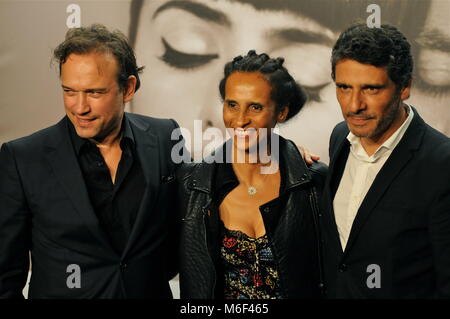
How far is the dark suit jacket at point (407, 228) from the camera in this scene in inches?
81.4

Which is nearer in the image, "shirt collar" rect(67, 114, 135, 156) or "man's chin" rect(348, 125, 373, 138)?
"man's chin" rect(348, 125, 373, 138)

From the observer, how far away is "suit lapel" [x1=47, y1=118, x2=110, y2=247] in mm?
2281

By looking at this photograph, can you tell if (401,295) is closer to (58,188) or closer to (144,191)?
(144,191)

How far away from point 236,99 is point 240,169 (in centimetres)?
33

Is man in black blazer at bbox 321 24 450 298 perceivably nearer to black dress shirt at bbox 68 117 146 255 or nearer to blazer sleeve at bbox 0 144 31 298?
black dress shirt at bbox 68 117 146 255

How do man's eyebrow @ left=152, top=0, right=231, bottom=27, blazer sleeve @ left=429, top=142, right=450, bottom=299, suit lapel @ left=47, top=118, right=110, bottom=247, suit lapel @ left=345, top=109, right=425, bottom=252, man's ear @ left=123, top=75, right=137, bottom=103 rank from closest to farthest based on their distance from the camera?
blazer sleeve @ left=429, top=142, right=450, bottom=299 < suit lapel @ left=345, top=109, right=425, bottom=252 < suit lapel @ left=47, top=118, right=110, bottom=247 < man's ear @ left=123, top=75, right=137, bottom=103 < man's eyebrow @ left=152, top=0, right=231, bottom=27

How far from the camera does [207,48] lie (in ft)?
14.2

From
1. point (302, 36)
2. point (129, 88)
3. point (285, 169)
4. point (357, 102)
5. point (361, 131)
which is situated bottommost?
point (285, 169)

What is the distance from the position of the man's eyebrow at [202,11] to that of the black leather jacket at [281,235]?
200 cm

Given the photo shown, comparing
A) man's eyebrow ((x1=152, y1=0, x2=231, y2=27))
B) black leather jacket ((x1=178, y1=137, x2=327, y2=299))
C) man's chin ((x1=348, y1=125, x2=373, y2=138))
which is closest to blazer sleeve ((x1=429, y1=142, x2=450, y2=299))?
man's chin ((x1=348, y1=125, x2=373, y2=138))

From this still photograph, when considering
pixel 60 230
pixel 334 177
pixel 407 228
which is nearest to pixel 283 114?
pixel 334 177

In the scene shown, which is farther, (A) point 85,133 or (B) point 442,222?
(A) point 85,133

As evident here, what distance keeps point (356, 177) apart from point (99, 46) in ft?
3.85

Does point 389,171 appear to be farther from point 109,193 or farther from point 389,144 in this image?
point 109,193
